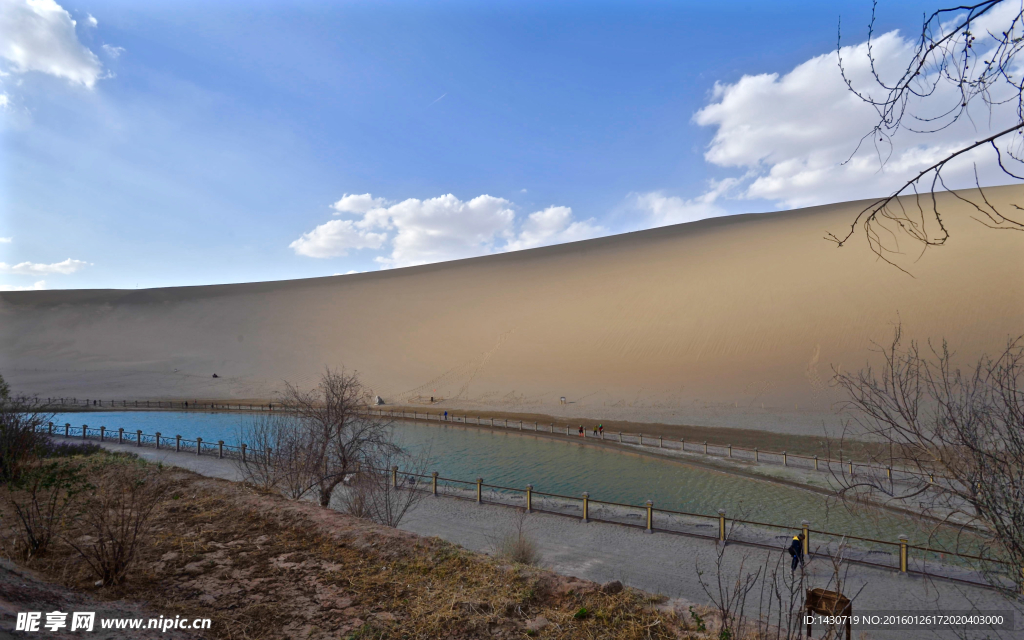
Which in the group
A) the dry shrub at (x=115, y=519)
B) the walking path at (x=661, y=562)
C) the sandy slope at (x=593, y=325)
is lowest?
the walking path at (x=661, y=562)

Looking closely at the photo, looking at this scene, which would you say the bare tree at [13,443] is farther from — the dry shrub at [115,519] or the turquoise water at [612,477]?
the turquoise water at [612,477]

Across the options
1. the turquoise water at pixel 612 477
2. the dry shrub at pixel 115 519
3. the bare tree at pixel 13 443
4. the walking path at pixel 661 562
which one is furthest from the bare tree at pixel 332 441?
the turquoise water at pixel 612 477

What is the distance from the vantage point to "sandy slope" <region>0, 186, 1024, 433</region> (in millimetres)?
30625

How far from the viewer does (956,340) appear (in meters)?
28.9

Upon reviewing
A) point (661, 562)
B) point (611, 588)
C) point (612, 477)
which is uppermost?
point (611, 588)

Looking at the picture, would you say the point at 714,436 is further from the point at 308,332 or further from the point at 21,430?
the point at 308,332

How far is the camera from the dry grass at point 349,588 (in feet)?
13.8

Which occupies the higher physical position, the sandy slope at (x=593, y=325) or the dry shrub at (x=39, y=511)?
the sandy slope at (x=593, y=325)

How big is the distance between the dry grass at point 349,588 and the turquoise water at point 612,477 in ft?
15.3

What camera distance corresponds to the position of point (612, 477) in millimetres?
17062

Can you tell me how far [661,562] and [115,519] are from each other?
826 centimetres

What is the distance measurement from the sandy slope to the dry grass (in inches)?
876

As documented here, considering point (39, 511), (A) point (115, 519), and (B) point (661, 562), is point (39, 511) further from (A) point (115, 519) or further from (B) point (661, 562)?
(B) point (661, 562)

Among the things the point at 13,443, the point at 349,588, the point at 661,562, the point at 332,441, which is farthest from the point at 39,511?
the point at 661,562
